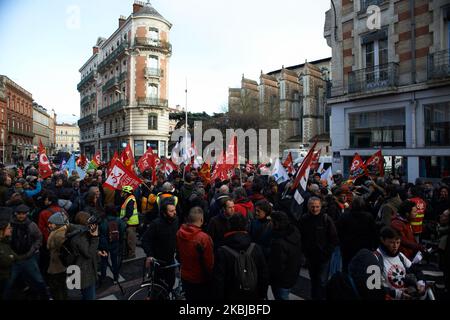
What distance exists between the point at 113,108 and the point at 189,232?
4240cm

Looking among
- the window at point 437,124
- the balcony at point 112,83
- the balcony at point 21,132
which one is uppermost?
the balcony at point 112,83

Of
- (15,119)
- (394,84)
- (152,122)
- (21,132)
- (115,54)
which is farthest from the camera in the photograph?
(21,132)

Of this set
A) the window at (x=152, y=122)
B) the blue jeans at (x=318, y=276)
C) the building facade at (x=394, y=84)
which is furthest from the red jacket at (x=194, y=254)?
the window at (x=152, y=122)

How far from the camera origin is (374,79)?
17.1m

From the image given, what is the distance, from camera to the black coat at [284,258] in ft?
12.5

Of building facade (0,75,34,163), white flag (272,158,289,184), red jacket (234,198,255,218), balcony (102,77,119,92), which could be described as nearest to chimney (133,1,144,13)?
balcony (102,77,119,92)

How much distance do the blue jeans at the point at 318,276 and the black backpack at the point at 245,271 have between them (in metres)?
1.52

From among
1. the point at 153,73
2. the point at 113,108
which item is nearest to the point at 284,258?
the point at 153,73

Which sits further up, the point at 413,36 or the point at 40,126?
the point at 40,126

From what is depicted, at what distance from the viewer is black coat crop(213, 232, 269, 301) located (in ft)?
10.6

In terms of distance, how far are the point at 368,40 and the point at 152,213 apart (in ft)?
53.8

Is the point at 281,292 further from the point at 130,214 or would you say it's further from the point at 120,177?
the point at 120,177

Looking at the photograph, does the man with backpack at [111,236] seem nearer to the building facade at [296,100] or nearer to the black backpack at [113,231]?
the black backpack at [113,231]

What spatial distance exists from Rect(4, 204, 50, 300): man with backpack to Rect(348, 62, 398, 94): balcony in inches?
657
